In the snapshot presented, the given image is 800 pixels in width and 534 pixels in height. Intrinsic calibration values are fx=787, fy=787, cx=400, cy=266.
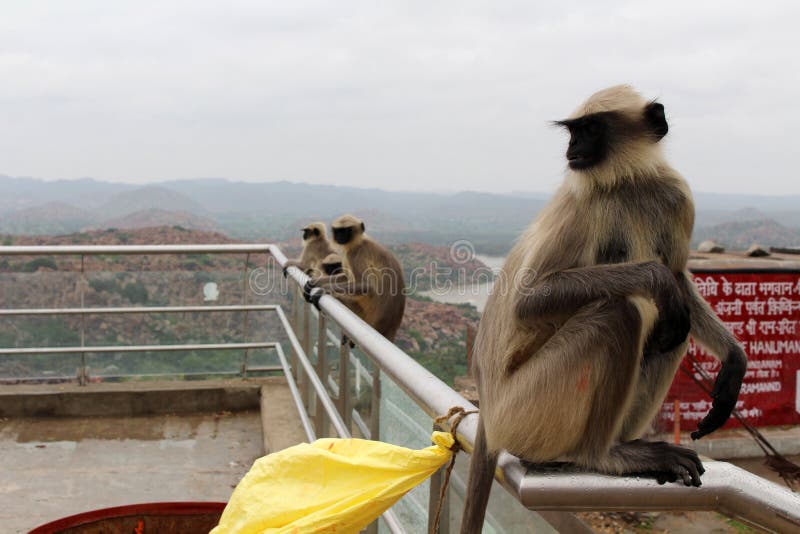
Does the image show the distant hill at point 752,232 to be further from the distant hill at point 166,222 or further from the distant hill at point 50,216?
the distant hill at point 50,216

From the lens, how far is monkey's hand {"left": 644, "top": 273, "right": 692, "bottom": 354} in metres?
2.29

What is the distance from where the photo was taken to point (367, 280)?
8750mm

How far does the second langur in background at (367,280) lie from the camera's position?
846 cm

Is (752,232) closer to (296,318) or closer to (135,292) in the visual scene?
(296,318)

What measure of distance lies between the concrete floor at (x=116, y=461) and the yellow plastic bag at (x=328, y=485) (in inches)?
133

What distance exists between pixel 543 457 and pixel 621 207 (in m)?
0.89

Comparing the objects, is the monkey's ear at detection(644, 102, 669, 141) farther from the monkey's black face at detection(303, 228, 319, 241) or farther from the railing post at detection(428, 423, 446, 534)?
the monkey's black face at detection(303, 228, 319, 241)

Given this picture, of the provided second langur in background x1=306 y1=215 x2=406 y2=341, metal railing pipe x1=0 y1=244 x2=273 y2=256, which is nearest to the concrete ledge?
metal railing pipe x1=0 y1=244 x2=273 y2=256

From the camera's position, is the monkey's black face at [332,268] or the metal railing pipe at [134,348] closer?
the metal railing pipe at [134,348]

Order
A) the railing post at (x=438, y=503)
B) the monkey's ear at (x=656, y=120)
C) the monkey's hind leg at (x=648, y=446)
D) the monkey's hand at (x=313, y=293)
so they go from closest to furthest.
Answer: the monkey's hind leg at (x=648, y=446)
the railing post at (x=438, y=503)
the monkey's ear at (x=656, y=120)
the monkey's hand at (x=313, y=293)

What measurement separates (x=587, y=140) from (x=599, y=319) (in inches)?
27.8

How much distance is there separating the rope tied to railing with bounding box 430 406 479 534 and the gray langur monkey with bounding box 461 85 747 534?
0.18ft

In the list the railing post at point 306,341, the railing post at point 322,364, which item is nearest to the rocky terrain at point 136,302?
the railing post at point 306,341

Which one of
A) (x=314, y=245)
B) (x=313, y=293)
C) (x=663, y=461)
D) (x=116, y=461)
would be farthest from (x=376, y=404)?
(x=314, y=245)
